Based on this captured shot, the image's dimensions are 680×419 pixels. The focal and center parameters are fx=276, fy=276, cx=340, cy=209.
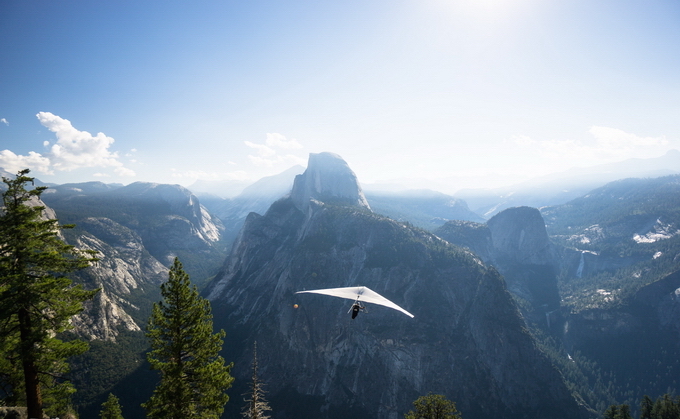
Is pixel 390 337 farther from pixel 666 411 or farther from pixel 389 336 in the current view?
pixel 666 411

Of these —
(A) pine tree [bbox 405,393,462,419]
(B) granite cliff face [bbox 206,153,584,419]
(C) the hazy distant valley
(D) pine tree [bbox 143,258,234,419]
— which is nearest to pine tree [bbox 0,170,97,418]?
(D) pine tree [bbox 143,258,234,419]

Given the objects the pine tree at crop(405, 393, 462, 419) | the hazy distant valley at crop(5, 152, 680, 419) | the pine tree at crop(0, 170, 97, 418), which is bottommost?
the hazy distant valley at crop(5, 152, 680, 419)

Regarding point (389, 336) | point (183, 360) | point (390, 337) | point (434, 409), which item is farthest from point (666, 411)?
point (183, 360)

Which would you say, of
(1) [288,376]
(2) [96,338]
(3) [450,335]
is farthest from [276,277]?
(3) [450,335]

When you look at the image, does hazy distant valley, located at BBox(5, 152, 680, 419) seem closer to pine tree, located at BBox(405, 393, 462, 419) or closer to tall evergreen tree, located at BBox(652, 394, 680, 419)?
tall evergreen tree, located at BBox(652, 394, 680, 419)

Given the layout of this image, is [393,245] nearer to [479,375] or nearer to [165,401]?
[479,375]

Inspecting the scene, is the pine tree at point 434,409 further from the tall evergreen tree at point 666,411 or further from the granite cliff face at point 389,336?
the tall evergreen tree at point 666,411
